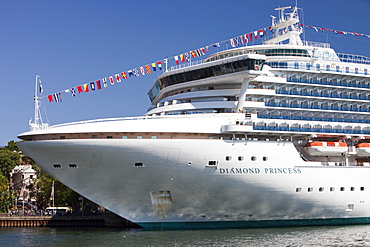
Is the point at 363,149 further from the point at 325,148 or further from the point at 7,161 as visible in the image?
the point at 7,161

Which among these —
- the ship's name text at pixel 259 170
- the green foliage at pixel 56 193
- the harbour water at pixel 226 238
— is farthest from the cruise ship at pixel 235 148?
the green foliage at pixel 56 193

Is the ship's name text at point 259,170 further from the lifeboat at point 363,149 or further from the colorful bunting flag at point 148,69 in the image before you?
the colorful bunting flag at point 148,69

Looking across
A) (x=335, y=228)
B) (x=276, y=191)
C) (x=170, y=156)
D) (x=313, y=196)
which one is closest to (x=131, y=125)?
(x=170, y=156)

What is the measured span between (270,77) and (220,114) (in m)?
4.39

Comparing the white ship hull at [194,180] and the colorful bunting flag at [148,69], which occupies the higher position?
the colorful bunting flag at [148,69]

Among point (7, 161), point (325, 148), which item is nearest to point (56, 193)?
point (7, 161)

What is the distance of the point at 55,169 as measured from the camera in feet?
94.2

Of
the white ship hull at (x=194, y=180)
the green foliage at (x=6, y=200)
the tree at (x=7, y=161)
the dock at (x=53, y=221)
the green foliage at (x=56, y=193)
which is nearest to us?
the white ship hull at (x=194, y=180)

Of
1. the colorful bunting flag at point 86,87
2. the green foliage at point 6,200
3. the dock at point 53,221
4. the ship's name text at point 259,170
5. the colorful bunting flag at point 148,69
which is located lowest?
the dock at point 53,221

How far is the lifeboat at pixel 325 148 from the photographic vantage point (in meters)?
30.9

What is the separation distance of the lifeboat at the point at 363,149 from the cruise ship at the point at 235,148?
62 mm

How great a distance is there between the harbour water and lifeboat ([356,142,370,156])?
15.4 feet

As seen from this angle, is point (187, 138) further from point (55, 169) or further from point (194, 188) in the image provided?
point (55, 169)

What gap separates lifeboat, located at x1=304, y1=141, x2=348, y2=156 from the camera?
101 ft
